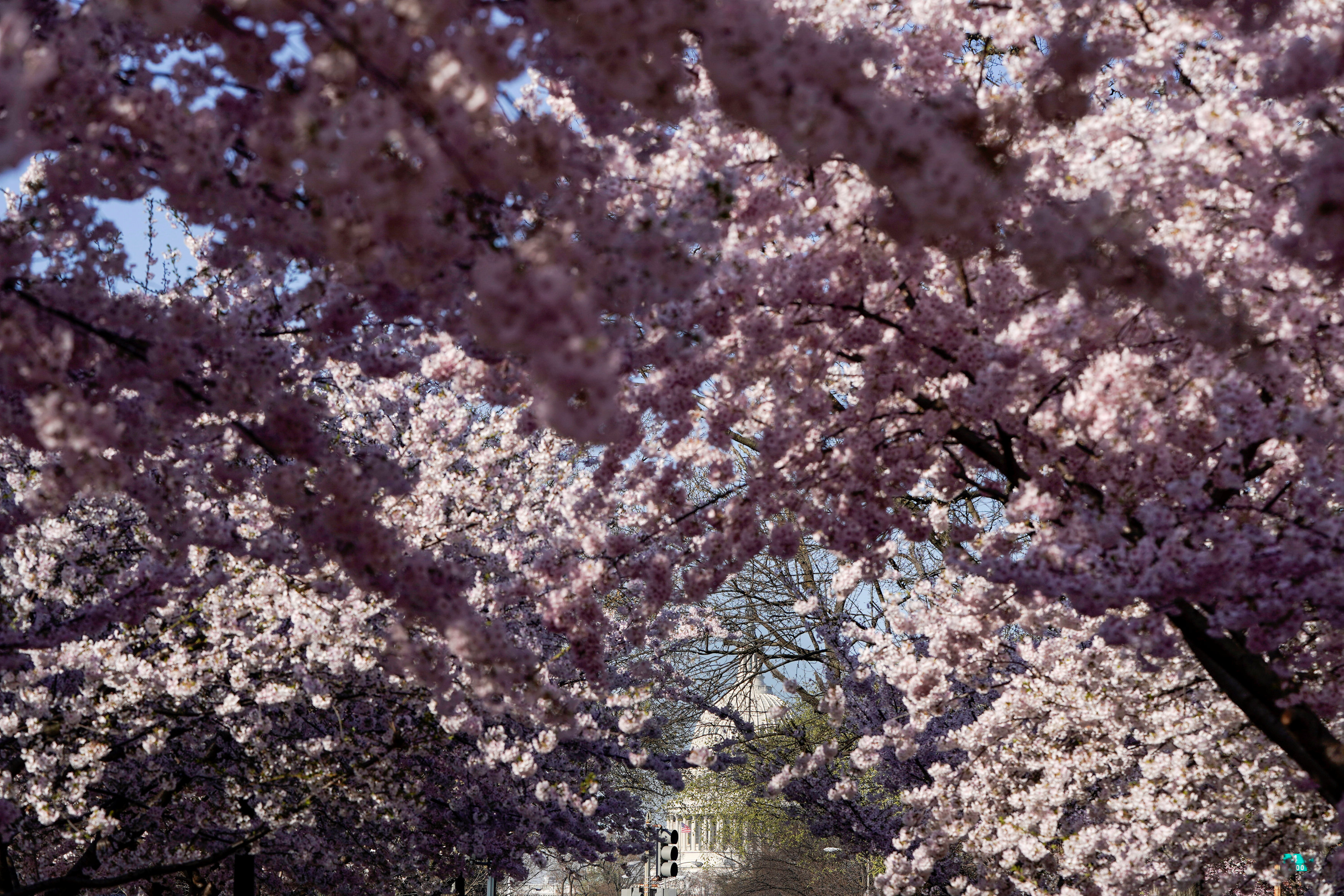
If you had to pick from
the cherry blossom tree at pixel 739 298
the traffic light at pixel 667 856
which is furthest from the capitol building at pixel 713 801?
the cherry blossom tree at pixel 739 298

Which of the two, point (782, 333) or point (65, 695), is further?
point (65, 695)

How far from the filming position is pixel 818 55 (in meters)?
3.63

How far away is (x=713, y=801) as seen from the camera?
32656 millimetres

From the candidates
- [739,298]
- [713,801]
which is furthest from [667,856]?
[739,298]

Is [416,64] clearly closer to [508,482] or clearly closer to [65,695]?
[508,482]

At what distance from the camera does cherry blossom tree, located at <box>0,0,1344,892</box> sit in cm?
358

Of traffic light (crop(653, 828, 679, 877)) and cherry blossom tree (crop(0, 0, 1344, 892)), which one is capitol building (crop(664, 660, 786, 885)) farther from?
cherry blossom tree (crop(0, 0, 1344, 892))

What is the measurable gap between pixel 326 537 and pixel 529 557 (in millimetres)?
6805

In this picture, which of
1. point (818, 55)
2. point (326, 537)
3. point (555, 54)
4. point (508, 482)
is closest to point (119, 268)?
point (326, 537)

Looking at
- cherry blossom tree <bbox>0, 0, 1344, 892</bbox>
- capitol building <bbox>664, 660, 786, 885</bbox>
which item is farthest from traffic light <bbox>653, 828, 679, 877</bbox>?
cherry blossom tree <bbox>0, 0, 1344, 892</bbox>

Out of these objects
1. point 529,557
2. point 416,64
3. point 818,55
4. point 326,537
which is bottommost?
point 326,537

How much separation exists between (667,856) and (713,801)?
2.78m

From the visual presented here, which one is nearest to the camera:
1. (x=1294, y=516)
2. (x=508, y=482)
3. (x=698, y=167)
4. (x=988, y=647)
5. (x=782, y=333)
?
(x=698, y=167)

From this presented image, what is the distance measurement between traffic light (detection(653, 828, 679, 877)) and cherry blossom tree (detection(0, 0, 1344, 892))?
1636 centimetres
